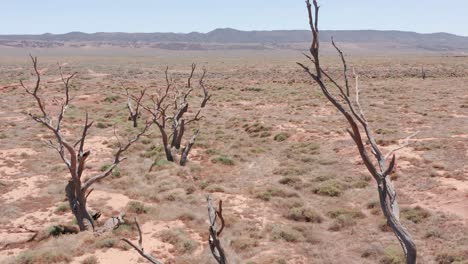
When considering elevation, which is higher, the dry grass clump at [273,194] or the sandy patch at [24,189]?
the dry grass clump at [273,194]

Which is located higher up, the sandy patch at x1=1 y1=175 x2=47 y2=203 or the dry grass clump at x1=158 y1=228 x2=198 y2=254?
the dry grass clump at x1=158 y1=228 x2=198 y2=254

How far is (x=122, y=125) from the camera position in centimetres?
2883

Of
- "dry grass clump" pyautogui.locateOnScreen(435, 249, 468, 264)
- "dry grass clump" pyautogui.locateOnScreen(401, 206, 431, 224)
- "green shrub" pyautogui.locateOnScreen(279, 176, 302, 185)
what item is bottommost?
"green shrub" pyautogui.locateOnScreen(279, 176, 302, 185)

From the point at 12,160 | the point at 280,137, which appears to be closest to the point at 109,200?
the point at 12,160

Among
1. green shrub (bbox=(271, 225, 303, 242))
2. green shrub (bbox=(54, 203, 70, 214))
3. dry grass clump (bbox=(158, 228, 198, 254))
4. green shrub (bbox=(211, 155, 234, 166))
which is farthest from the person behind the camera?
green shrub (bbox=(211, 155, 234, 166))

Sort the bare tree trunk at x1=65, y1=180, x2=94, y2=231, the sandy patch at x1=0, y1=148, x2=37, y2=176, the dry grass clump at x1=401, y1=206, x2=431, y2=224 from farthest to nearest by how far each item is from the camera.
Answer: the sandy patch at x1=0, y1=148, x2=37, y2=176 → the dry grass clump at x1=401, y1=206, x2=431, y2=224 → the bare tree trunk at x1=65, y1=180, x2=94, y2=231

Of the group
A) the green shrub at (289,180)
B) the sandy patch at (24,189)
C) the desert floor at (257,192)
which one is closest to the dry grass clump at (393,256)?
the desert floor at (257,192)

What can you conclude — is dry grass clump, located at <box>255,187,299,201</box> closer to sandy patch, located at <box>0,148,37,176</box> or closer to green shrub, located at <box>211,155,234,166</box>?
green shrub, located at <box>211,155,234,166</box>

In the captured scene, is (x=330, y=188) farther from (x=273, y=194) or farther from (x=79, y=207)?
(x=79, y=207)

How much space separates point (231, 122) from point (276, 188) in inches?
571

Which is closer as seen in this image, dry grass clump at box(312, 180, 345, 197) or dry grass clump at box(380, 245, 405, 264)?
dry grass clump at box(380, 245, 405, 264)

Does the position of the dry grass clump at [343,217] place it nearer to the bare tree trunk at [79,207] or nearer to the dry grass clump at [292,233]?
the dry grass clump at [292,233]

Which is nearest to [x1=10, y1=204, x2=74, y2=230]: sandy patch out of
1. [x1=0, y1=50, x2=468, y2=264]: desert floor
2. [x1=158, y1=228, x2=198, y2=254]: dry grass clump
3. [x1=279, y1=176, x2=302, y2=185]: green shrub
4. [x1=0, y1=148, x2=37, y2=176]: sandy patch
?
[x1=0, y1=50, x2=468, y2=264]: desert floor

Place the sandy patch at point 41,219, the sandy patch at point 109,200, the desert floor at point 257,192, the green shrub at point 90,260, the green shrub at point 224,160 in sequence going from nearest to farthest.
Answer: the green shrub at point 90,260, the desert floor at point 257,192, the sandy patch at point 41,219, the sandy patch at point 109,200, the green shrub at point 224,160
